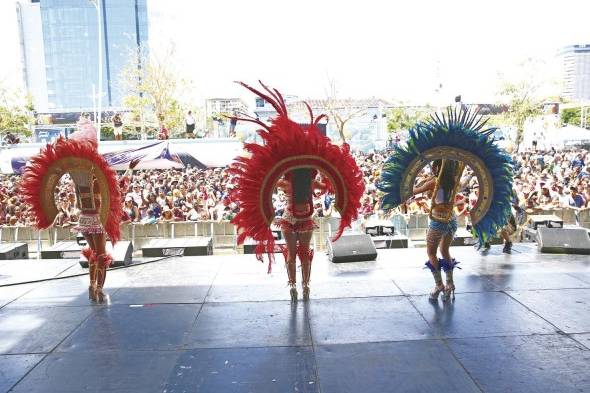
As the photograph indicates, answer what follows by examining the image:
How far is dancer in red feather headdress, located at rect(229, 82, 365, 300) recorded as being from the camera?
507 cm

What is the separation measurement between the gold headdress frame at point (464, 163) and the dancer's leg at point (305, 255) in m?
1.12

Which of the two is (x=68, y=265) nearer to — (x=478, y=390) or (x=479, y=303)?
(x=479, y=303)

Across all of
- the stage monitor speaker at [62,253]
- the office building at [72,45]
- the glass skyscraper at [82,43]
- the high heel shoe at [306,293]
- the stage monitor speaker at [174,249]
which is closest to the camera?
the high heel shoe at [306,293]

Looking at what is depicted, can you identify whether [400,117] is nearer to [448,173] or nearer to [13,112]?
[13,112]

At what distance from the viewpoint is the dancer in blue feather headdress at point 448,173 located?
201 inches

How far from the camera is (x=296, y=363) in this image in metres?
3.90

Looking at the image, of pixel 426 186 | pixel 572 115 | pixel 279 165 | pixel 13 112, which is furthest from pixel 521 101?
pixel 572 115

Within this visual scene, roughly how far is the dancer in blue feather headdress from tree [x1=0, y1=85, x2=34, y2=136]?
3853 cm

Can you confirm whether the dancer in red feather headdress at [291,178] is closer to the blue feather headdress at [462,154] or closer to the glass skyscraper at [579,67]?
the blue feather headdress at [462,154]

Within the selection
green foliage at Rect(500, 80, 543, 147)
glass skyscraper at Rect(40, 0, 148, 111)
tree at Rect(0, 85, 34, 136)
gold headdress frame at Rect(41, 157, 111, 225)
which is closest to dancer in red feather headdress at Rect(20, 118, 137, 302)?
gold headdress frame at Rect(41, 157, 111, 225)

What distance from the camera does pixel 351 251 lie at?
298 inches

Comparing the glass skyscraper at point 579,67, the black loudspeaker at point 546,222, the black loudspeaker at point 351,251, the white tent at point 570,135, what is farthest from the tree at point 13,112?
the glass skyscraper at point 579,67

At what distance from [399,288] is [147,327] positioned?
9.65 feet

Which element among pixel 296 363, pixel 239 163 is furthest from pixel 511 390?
pixel 239 163
